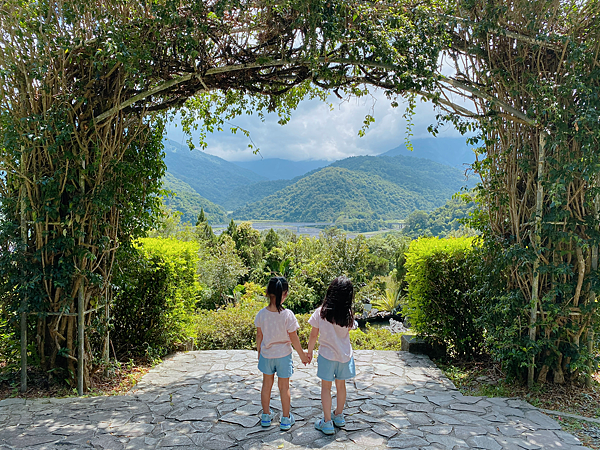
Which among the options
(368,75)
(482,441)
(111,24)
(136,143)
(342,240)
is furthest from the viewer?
(342,240)

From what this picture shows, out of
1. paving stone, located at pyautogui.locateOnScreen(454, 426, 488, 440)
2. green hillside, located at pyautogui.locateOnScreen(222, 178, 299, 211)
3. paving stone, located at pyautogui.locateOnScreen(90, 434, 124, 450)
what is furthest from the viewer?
green hillside, located at pyautogui.locateOnScreen(222, 178, 299, 211)

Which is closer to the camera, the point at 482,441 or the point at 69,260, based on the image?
the point at 482,441

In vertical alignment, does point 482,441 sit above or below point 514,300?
below

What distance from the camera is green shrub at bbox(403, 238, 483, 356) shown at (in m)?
5.27

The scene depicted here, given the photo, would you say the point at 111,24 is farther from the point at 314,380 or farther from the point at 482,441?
the point at 482,441

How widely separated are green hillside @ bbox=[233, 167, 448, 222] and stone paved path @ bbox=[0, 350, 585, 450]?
54.3m

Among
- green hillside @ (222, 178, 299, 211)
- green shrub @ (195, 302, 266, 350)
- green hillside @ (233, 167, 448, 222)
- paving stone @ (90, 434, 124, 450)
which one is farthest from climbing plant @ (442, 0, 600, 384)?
green hillside @ (222, 178, 299, 211)

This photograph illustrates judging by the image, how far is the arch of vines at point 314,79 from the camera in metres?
3.81

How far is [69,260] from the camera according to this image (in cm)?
403

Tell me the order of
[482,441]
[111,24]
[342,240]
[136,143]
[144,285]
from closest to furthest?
1. [482,441]
2. [111,24]
3. [136,143]
4. [144,285]
5. [342,240]

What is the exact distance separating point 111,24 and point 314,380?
4231 millimetres

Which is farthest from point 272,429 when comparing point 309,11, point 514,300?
point 309,11

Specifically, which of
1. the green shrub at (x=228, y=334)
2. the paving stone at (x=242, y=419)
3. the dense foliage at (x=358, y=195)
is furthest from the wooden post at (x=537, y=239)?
the dense foliage at (x=358, y=195)

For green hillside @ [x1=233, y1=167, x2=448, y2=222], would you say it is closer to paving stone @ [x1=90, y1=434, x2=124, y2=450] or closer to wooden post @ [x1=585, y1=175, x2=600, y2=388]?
wooden post @ [x1=585, y1=175, x2=600, y2=388]
